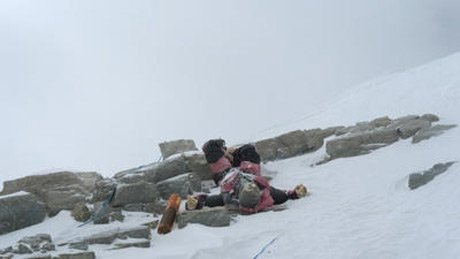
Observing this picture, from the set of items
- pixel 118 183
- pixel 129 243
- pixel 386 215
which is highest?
pixel 118 183

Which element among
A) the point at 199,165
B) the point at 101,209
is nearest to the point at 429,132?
the point at 199,165

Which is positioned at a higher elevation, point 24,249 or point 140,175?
point 140,175

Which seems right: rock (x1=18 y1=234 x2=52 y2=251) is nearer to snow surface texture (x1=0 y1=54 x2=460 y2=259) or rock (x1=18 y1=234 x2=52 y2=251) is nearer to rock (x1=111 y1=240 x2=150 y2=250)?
snow surface texture (x1=0 y1=54 x2=460 y2=259)

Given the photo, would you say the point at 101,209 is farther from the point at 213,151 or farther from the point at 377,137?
the point at 377,137

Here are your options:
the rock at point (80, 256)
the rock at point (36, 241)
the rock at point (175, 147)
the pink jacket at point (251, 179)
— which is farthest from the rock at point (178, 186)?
the rock at point (80, 256)

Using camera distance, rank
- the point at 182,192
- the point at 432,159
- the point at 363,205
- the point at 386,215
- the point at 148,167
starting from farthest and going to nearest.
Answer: the point at 148,167 → the point at 182,192 → the point at 432,159 → the point at 363,205 → the point at 386,215

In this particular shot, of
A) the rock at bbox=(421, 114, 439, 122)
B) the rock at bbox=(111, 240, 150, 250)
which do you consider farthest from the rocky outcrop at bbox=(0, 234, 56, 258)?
the rock at bbox=(421, 114, 439, 122)

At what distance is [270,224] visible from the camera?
9539mm

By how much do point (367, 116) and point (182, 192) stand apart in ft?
31.4

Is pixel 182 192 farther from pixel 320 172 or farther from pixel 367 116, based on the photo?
pixel 367 116

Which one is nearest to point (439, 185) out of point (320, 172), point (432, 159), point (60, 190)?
point (432, 159)

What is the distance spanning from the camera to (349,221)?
28.6 ft

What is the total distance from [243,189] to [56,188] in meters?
5.27

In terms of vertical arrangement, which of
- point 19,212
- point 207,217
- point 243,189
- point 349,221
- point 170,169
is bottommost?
point 349,221
